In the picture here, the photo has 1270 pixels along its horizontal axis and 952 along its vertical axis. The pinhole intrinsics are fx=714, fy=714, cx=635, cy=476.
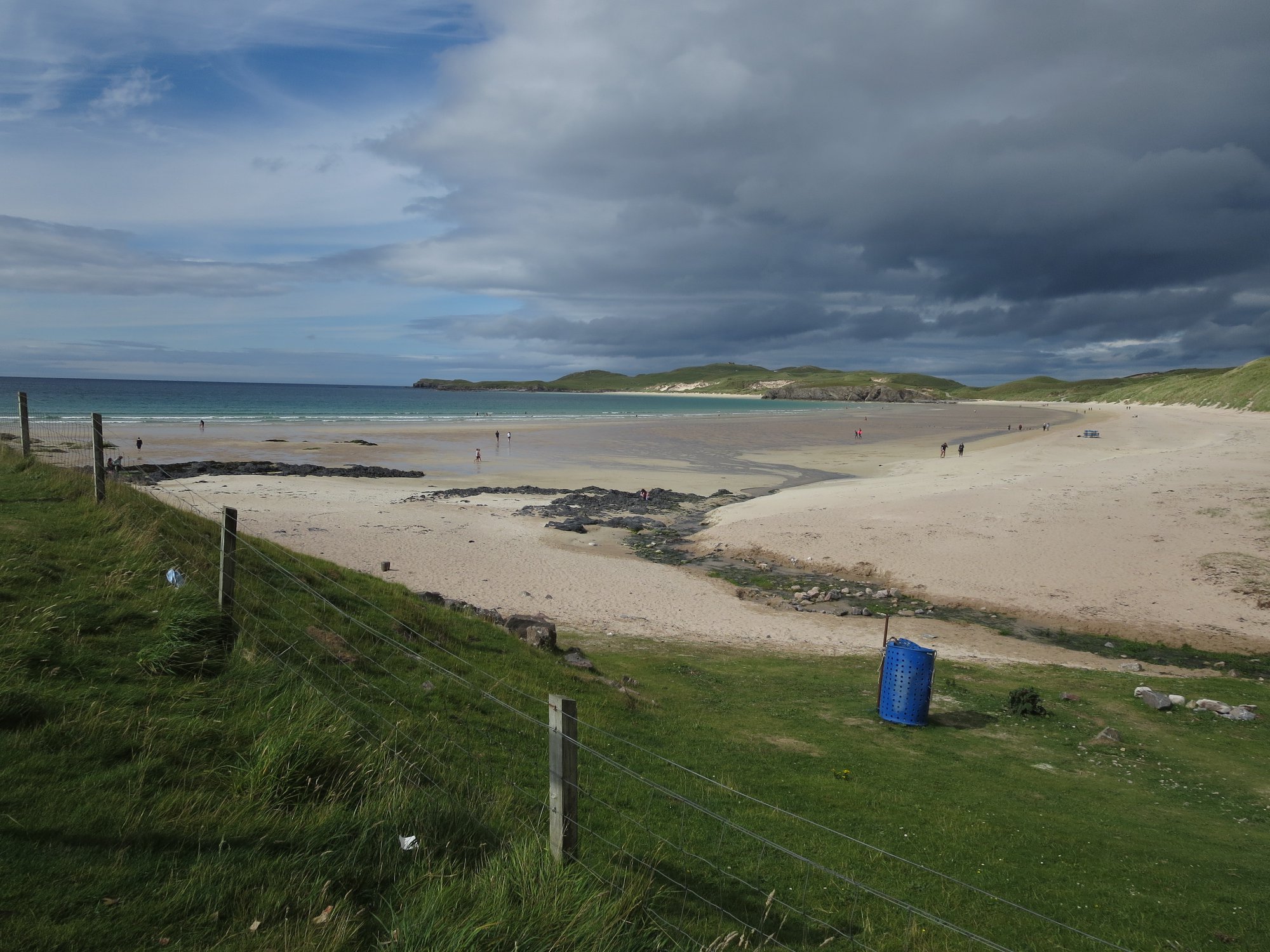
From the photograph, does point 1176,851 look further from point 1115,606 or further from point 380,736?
point 1115,606

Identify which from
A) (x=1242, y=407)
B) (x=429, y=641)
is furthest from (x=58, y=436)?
(x=1242, y=407)

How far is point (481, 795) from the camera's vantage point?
602 centimetres

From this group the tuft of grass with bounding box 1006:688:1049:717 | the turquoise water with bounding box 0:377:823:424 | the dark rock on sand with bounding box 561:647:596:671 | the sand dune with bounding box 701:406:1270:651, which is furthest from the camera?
the turquoise water with bounding box 0:377:823:424

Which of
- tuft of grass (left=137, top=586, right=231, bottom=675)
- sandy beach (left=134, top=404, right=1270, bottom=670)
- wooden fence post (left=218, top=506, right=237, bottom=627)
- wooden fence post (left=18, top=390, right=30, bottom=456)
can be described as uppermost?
wooden fence post (left=18, top=390, right=30, bottom=456)

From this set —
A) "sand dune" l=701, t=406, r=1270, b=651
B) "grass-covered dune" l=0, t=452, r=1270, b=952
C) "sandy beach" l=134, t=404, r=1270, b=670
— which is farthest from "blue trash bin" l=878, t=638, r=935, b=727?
"sand dune" l=701, t=406, r=1270, b=651

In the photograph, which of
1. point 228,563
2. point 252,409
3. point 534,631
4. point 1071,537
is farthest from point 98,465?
point 252,409

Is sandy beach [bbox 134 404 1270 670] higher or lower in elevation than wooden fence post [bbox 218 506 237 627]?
lower

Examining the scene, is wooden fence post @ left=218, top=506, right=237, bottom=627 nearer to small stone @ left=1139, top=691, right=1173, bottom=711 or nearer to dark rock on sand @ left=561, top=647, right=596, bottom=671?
dark rock on sand @ left=561, top=647, right=596, bottom=671

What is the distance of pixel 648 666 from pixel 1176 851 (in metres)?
8.83

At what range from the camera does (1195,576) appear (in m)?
21.1

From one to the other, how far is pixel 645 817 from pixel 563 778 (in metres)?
2.95

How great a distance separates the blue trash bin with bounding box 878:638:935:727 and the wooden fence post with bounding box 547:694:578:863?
27.4 ft

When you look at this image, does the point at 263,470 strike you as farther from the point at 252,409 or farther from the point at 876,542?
the point at 252,409

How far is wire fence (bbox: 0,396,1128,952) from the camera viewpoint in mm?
5484
